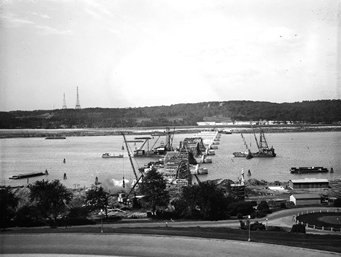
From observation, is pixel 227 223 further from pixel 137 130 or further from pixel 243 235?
pixel 137 130

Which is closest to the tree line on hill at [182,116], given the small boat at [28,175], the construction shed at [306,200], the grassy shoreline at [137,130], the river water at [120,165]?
the grassy shoreline at [137,130]

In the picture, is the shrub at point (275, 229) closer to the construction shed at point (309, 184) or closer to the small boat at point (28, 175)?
the construction shed at point (309, 184)

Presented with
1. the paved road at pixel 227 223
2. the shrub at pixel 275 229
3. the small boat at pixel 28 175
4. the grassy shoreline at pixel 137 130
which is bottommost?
the paved road at pixel 227 223

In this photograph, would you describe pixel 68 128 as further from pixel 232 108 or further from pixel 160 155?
pixel 160 155

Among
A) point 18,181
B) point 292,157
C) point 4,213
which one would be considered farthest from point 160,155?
point 4,213

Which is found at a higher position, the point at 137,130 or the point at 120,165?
the point at 137,130

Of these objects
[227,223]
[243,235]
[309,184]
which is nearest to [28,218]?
[227,223]

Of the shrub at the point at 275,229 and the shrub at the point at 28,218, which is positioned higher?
the shrub at the point at 28,218

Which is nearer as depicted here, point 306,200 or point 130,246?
point 130,246

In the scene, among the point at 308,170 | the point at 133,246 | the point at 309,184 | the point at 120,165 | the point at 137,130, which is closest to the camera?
the point at 133,246

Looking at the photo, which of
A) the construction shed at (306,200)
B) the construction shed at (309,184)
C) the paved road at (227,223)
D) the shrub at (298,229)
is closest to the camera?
the shrub at (298,229)
